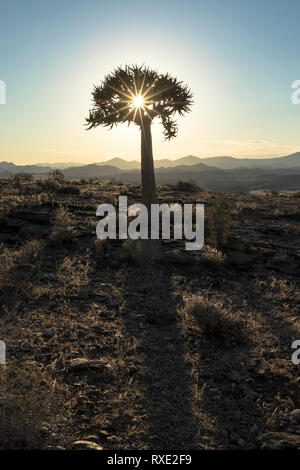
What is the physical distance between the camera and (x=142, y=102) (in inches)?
367

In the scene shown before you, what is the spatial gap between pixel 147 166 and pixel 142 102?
1806 millimetres

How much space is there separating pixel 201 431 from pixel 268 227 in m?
10.1

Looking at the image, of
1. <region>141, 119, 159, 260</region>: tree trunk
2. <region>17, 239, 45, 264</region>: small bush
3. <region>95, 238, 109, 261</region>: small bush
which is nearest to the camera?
<region>17, 239, 45, 264</region>: small bush

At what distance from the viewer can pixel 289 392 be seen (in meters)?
3.96

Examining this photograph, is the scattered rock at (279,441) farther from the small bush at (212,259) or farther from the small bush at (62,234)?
the small bush at (62,234)

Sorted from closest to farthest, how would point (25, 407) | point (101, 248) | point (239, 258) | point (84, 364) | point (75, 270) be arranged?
point (25, 407), point (84, 364), point (75, 270), point (101, 248), point (239, 258)

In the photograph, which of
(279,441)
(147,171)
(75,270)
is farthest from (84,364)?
(147,171)

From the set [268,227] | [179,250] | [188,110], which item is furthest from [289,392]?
[268,227]

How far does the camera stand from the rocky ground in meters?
3.20

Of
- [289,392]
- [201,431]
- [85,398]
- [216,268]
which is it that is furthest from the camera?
[216,268]

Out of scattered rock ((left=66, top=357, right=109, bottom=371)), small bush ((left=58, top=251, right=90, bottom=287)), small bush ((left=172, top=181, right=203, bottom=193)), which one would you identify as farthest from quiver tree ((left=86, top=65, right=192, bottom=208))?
small bush ((left=172, top=181, right=203, bottom=193))

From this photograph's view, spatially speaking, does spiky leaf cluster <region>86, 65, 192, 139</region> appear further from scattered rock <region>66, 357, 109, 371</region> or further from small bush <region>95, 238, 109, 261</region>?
scattered rock <region>66, 357, 109, 371</region>

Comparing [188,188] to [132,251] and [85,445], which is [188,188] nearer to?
[132,251]
